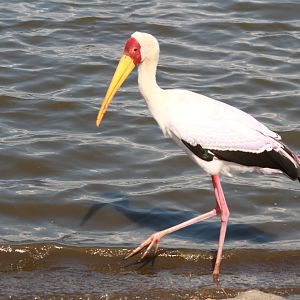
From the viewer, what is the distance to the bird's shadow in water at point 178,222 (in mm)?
9514

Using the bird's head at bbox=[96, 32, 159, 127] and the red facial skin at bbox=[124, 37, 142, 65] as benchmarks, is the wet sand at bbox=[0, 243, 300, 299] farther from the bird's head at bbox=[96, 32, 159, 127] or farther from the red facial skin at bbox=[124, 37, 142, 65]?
the red facial skin at bbox=[124, 37, 142, 65]

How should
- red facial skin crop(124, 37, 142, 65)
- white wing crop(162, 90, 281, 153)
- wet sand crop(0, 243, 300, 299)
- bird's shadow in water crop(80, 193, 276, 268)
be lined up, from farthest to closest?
bird's shadow in water crop(80, 193, 276, 268) → red facial skin crop(124, 37, 142, 65) → white wing crop(162, 90, 281, 153) → wet sand crop(0, 243, 300, 299)

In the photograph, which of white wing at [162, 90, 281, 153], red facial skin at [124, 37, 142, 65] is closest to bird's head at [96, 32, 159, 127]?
red facial skin at [124, 37, 142, 65]

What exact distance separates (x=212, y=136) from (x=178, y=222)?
52.5 inches

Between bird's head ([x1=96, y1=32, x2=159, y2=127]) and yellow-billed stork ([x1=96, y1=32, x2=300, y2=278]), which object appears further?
bird's head ([x1=96, y1=32, x2=159, y2=127])

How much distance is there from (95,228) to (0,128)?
246 centimetres

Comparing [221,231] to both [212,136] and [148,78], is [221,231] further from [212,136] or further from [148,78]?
[148,78]

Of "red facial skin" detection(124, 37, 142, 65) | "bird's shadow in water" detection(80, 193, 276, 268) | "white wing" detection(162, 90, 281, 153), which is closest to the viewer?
"white wing" detection(162, 90, 281, 153)

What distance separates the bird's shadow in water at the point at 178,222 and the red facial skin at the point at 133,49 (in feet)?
5.24

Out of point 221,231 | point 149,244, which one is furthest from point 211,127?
point 149,244

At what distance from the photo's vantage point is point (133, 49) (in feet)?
29.4

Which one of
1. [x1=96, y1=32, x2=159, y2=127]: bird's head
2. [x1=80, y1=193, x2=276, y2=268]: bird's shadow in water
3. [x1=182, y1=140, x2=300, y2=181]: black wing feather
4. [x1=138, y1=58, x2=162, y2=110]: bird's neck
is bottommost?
[x1=80, y1=193, x2=276, y2=268]: bird's shadow in water

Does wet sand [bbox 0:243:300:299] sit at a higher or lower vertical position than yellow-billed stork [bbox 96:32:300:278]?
lower

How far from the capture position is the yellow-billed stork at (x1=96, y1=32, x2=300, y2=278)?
870cm
